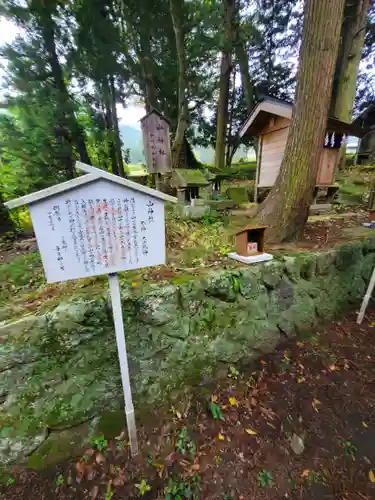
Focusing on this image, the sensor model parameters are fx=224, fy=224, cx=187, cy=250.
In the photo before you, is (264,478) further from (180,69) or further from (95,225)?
(180,69)

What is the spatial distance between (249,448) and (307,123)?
429cm

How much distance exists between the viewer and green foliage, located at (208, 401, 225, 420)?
2.61 m

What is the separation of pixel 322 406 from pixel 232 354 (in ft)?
3.94

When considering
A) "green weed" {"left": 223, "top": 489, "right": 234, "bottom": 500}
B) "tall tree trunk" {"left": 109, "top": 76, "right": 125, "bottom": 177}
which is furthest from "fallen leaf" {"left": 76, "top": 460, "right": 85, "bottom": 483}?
"tall tree trunk" {"left": 109, "top": 76, "right": 125, "bottom": 177}

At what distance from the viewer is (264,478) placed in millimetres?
2182

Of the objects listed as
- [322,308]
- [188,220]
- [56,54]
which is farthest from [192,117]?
[322,308]

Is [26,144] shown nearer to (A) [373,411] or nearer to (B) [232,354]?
(B) [232,354]

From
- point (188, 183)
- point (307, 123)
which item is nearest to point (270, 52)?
point (307, 123)

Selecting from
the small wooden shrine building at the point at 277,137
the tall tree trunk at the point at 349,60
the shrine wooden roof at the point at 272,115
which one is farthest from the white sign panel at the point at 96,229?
the tall tree trunk at the point at 349,60

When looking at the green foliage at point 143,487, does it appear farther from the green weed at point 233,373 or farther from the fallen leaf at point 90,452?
the green weed at point 233,373

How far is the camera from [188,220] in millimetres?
4398

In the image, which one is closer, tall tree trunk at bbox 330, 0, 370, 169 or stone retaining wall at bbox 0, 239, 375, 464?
stone retaining wall at bbox 0, 239, 375, 464

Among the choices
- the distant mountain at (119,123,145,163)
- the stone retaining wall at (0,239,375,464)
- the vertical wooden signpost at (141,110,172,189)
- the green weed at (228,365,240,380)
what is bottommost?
the green weed at (228,365,240,380)

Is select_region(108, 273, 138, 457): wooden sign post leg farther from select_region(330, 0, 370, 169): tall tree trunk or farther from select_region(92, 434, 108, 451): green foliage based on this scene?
select_region(330, 0, 370, 169): tall tree trunk
